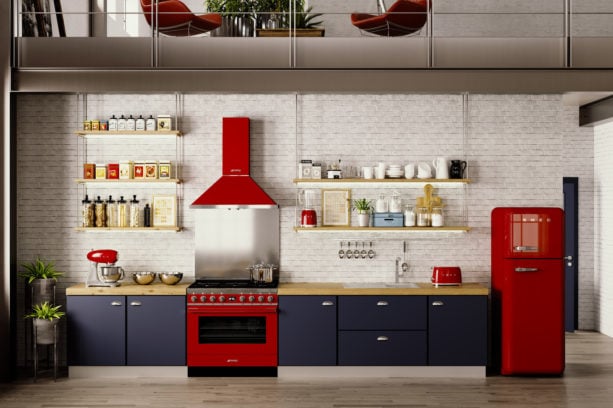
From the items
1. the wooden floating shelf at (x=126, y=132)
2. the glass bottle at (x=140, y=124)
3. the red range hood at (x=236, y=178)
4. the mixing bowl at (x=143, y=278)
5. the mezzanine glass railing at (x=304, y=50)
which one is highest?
the mezzanine glass railing at (x=304, y=50)

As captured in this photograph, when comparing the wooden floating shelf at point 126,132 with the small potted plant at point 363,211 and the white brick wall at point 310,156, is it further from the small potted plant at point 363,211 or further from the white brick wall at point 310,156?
the small potted plant at point 363,211

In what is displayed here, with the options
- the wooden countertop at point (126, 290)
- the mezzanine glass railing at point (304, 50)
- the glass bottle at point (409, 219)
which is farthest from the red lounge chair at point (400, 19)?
the wooden countertop at point (126, 290)

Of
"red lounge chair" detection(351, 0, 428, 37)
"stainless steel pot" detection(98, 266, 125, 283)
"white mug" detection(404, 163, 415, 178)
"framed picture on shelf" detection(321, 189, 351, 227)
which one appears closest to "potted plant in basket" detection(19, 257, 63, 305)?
"stainless steel pot" detection(98, 266, 125, 283)

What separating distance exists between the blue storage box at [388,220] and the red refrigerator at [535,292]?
1095mm

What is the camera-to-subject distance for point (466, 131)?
6984mm

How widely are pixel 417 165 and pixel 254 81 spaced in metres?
1.96

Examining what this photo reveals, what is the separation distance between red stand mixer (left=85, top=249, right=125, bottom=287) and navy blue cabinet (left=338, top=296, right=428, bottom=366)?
227 cm

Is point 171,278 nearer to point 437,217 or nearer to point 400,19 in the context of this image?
point 437,217

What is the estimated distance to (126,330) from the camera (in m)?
6.43

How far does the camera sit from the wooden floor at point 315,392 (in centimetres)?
566

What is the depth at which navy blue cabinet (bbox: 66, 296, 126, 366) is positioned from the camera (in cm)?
642

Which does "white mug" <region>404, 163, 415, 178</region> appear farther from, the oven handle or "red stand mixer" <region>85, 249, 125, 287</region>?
"red stand mixer" <region>85, 249, 125, 287</region>

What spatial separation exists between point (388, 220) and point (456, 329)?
1284 mm

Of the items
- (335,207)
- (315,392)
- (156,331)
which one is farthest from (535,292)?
(156,331)
